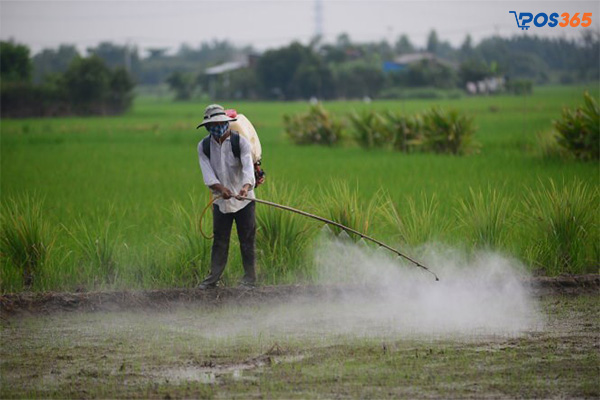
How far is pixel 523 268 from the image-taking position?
8148 mm

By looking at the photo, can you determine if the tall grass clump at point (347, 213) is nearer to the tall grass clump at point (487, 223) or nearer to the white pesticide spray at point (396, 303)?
the white pesticide spray at point (396, 303)

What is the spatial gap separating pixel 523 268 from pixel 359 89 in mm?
29240

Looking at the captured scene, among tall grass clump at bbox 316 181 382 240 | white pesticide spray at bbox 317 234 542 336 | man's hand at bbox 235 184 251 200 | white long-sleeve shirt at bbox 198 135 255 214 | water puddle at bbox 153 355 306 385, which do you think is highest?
white long-sleeve shirt at bbox 198 135 255 214

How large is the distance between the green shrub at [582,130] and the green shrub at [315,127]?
26.8ft

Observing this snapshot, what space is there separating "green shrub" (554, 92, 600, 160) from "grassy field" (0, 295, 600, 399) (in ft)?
28.3

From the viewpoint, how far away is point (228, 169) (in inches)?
281

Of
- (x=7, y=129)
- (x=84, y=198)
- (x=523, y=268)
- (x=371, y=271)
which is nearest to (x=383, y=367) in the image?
(x=371, y=271)

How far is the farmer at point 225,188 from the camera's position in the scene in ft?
22.9

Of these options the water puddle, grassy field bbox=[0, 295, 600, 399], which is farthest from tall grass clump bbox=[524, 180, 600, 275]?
the water puddle

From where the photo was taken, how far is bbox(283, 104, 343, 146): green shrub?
23.0 metres

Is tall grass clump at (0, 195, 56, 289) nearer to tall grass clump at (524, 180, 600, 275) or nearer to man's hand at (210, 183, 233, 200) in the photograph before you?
man's hand at (210, 183, 233, 200)

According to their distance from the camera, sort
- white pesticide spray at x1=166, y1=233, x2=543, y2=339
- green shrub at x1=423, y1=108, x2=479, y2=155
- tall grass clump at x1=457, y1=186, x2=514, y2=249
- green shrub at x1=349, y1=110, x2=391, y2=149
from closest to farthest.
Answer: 1. white pesticide spray at x1=166, y1=233, x2=543, y2=339
2. tall grass clump at x1=457, y1=186, x2=514, y2=249
3. green shrub at x1=423, y1=108, x2=479, y2=155
4. green shrub at x1=349, y1=110, x2=391, y2=149

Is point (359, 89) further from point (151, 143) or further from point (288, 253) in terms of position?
point (288, 253)

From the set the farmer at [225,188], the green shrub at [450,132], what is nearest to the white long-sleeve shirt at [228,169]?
the farmer at [225,188]
